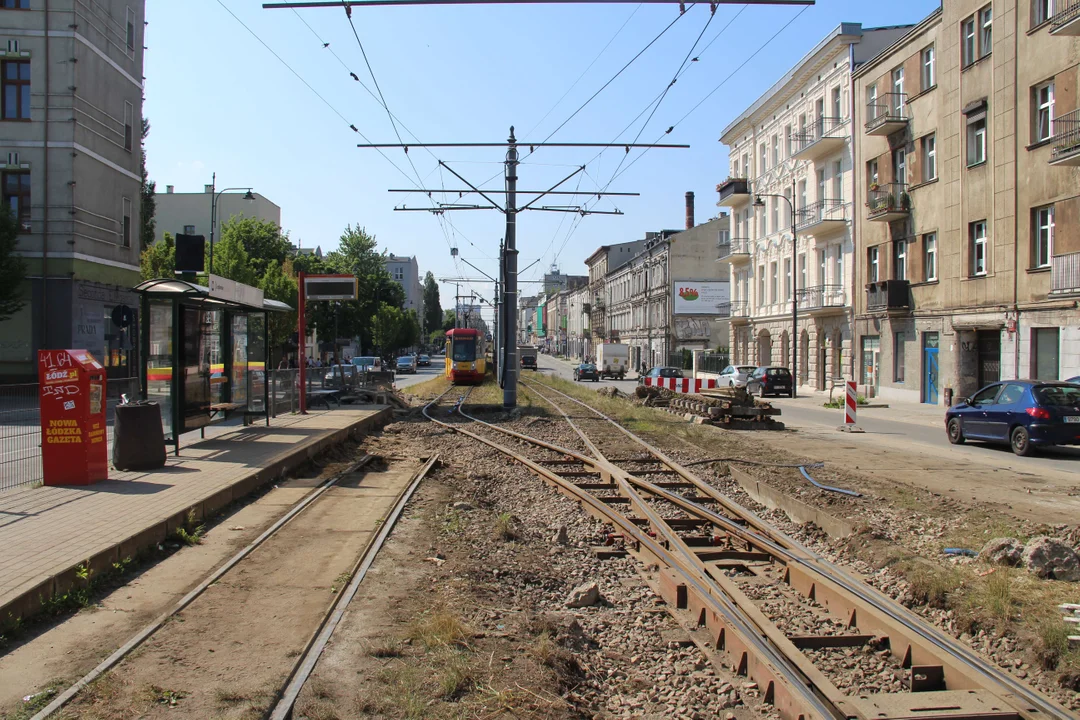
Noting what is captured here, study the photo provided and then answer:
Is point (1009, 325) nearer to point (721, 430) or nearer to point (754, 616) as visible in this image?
point (721, 430)

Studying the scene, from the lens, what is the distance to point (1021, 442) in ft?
51.2

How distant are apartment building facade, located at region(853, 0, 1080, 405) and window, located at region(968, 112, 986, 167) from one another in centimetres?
5

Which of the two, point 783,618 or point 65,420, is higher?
point 65,420

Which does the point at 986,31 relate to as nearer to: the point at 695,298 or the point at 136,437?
the point at 136,437

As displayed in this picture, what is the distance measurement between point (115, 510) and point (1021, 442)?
1532 centimetres

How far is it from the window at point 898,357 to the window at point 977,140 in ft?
25.5

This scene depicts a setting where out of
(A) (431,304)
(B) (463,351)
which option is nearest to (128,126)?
(B) (463,351)

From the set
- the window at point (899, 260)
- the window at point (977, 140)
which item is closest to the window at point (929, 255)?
the window at point (899, 260)

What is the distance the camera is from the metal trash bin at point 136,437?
10883 millimetres

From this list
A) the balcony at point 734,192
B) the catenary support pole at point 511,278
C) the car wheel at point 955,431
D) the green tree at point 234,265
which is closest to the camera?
the car wheel at point 955,431

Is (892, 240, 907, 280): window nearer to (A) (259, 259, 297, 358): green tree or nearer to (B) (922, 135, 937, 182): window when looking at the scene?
(B) (922, 135, 937, 182): window

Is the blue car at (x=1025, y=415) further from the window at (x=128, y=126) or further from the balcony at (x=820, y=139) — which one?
the window at (x=128, y=126)

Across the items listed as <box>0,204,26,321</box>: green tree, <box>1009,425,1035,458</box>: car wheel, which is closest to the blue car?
<box>1009,425,1035,458</box>: car wheel

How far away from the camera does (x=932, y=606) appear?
601cm
